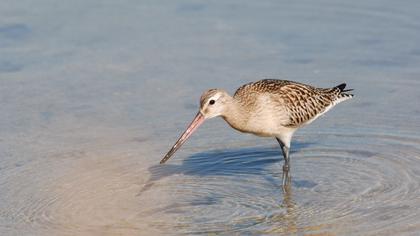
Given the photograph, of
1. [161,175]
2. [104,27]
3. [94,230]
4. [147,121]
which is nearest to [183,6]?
[104,27]

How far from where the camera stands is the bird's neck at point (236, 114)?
9391mm

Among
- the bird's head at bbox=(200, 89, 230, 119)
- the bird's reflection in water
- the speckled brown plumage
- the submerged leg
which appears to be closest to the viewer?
the bird's reflection in water

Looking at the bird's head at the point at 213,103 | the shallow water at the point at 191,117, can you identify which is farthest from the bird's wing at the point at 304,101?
the bird's head at the point at 213,103

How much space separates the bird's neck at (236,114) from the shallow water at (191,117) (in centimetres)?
57

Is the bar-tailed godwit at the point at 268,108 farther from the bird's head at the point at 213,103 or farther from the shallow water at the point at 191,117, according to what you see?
the shallow water at the point at 191,117

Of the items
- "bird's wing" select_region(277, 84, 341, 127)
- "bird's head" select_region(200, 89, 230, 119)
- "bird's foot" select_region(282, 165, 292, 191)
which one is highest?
"bird's head" select_region(200, 89, 230, 119)

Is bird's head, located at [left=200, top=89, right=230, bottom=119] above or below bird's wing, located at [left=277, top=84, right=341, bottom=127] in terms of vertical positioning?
above

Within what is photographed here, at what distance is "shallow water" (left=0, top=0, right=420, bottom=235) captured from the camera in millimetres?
8680

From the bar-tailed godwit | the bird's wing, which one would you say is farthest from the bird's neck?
the bird's wing

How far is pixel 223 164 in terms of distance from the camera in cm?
1000

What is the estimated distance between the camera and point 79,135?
1062 centimetres

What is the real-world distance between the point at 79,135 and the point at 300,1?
494cm

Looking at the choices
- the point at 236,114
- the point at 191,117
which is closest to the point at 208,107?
the point at 236,114

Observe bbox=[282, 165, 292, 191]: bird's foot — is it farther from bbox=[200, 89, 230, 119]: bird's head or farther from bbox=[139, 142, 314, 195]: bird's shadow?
bbox=[200, 89, 230, 119]: bird's head
